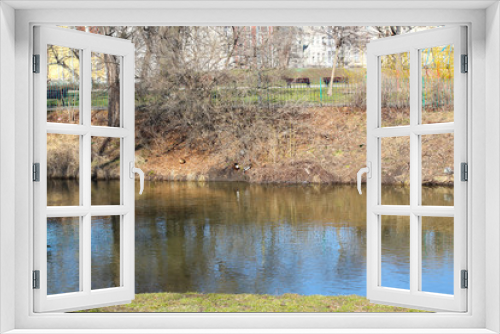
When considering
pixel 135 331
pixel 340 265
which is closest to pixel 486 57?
pixel 135 331

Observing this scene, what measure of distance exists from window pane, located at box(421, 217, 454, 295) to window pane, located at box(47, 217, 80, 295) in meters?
5.39

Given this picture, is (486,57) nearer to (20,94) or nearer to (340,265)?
(20,94)

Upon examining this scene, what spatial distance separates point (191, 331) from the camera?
90.8 inches

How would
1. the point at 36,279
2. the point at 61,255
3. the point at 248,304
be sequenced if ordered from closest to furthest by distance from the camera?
the point at 36,279 → the point at 248,304 → the point at 61,255

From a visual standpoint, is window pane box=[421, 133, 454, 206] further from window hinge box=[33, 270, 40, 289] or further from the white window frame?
window hinge box=[33, 270, 40, 289]

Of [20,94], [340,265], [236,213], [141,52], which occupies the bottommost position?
[340,265]

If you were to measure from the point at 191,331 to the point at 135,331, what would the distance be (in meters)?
0.27

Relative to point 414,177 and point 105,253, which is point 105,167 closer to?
point 105,253

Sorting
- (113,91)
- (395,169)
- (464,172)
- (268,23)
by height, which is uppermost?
(113,91)

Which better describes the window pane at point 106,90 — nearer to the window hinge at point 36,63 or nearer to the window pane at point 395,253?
the window pane at point 395,253

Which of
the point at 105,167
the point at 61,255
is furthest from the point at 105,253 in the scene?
the point at 105,167

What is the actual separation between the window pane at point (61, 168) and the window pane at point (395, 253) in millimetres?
7500

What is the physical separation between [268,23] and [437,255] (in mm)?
8046

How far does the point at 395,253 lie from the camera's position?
9.41m
